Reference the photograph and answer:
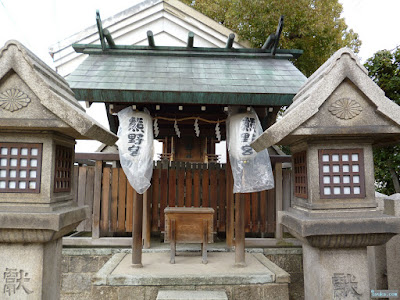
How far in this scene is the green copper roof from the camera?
5.64 meters

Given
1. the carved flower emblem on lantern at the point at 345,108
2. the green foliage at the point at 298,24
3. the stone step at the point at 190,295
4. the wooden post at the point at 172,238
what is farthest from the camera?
the green foliage at the point at 298,24

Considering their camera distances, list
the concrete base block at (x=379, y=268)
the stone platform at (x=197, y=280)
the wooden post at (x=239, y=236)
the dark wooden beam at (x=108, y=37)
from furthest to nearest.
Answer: the dark wooden beam at (x=108, y=37) → the wooden post at (x=239, y=236) → the stone platform at (x=197, y=280) → the concrete base block at (x=379, y=268)

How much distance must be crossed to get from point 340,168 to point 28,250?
4059 mm

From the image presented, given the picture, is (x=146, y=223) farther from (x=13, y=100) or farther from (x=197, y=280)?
(x=13, y=100)

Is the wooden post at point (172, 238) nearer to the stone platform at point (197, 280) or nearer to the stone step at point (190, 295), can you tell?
the stone platform at point (197, 280)

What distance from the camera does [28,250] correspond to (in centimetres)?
347

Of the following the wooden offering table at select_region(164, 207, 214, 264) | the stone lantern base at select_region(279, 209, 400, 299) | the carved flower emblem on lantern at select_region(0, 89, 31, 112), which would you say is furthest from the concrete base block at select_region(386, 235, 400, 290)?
the carved flower emblem on lantern at select_region(0, 89, 31, 112)

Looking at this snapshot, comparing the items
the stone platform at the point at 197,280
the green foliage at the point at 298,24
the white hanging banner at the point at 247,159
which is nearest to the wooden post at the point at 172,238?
the stone platform at the point at 197,280

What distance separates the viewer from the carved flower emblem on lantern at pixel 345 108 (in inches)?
134

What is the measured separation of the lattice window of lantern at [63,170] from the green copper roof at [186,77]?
6.39ft

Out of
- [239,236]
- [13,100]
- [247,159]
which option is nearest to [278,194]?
[239,236]

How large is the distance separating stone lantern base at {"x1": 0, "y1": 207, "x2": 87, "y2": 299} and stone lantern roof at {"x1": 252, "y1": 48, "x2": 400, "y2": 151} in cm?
277

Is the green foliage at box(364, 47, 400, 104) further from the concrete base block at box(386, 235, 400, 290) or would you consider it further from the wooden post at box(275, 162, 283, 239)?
the concrete base block at box(386, 235, 400, 290)

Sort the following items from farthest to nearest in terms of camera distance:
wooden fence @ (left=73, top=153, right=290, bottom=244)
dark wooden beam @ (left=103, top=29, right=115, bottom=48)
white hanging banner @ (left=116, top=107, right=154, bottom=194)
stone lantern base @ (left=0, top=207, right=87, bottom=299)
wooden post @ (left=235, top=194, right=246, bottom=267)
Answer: wooden fence @ (left=73, top=153, right=290, bottom=244) < dark wooden beam @ (left=103, top=29, right=115, bottom=48) < wooden post @ (left=235, top=194, right=246, bottom=267) < white hanging banner @ (left=116, top=107, right=154, bottom=194) < stone lantern base @ (left=0, top=207, right=87, bottom=299)
